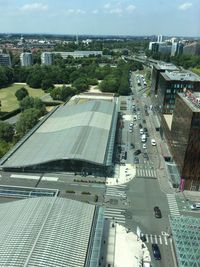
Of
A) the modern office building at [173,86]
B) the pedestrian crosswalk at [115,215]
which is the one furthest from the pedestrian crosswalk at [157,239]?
the modern office building at [173,86]

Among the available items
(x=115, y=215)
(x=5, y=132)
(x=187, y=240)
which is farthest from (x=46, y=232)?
(x=5, y=132)

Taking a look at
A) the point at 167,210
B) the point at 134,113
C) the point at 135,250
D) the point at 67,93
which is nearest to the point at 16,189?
the point at 135,250

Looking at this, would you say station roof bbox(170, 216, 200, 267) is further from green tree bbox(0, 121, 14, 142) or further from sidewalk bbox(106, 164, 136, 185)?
green tree bbox(0, 121, 14, 142)

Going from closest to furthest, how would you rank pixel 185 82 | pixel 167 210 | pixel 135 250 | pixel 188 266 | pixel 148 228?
pixel 188 266 → pixel 135 250 → pixel 148 228 → pixel 167 210 → pixel 185 82

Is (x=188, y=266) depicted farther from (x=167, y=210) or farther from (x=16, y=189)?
(x=16, y=189)

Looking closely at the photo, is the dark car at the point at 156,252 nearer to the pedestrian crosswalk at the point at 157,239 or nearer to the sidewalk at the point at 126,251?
the sidewalk at the point at 126,251

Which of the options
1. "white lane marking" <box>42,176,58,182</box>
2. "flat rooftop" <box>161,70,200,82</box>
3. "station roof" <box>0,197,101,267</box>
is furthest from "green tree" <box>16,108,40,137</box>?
"station roof" <box>0,197,101,267</box>
